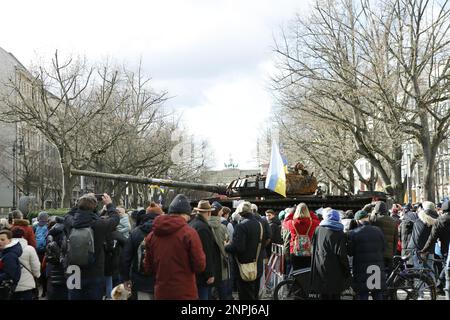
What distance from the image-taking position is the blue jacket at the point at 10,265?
841 centimetres

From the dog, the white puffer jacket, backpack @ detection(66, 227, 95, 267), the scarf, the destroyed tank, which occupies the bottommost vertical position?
the dog

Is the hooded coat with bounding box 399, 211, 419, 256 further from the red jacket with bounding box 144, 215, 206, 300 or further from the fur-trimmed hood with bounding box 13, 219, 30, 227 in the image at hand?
the red jacket with bounding box 144, 215, 206, 300

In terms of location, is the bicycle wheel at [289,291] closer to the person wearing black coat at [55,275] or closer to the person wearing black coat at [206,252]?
the person wearing black coat at [206,252]

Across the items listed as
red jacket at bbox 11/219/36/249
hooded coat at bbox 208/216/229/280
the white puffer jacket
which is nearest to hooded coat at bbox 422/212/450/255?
hooded coat at bbox 208/216/229/280

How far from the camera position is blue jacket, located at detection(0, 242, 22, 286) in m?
8.41

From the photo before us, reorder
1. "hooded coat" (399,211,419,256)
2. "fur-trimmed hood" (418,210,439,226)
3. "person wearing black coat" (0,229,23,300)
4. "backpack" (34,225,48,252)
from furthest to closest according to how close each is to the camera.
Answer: "hooded coat" (399,211,419,256) < "fur-trimmed hood" (418,210,439,226) < "backpack" (34,225,48,252) < "person wearing black coat" (0,229,23,300)

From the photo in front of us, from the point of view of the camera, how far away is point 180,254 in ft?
23.1

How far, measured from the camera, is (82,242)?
8.55 meters

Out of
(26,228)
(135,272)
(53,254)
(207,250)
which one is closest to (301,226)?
(207,250)

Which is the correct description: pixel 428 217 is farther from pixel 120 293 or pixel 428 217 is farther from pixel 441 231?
pixel 120 293

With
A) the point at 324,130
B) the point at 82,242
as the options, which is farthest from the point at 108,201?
the point at 324,130

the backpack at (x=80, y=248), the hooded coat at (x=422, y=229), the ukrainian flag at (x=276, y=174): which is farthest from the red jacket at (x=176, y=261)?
the ukrainian flag at (x=276, y=174)

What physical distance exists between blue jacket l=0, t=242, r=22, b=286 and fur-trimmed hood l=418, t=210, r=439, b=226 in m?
7.56

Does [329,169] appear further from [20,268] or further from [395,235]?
[20,268]
